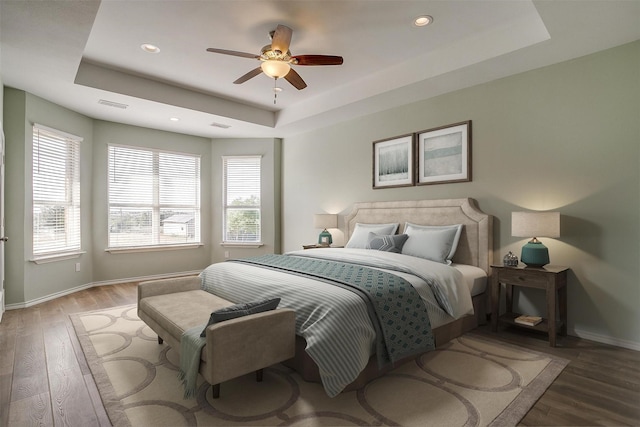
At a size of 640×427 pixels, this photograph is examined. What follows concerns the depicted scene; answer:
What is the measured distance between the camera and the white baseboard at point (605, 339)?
9.55ft

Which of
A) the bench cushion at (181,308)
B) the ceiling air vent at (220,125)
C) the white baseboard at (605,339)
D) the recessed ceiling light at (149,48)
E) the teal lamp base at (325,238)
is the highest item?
the recessed ceiling light at (149,48)

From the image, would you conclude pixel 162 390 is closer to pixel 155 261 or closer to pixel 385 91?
pixel 385 91

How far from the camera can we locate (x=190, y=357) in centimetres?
210

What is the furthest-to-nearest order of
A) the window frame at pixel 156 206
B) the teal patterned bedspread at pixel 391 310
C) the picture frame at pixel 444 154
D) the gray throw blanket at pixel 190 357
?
the window frame at pixel 156 206
the picture frame at pixel 444 154
the teal patterned bedspread at pixel 391 310
the gray throw blanket at pixel 190 357

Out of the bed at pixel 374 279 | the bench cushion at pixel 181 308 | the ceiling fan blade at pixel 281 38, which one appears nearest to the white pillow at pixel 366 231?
the bed at pixel 374 279

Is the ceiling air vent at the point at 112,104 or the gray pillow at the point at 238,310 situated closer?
the gray pillow at the point at 238,310

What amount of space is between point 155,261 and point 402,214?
4.47 metres

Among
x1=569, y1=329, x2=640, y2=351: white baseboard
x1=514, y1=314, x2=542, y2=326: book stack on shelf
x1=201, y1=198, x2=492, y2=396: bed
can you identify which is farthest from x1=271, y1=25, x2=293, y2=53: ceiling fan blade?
x1=569, y1=329, x2=640, y2=351: white baseboard

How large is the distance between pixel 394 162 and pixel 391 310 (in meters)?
2.75

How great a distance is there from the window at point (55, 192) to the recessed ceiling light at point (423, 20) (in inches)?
188

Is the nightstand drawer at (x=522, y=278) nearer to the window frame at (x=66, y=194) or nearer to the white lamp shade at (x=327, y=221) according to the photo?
the white lamp shade at (x=327, y=221)

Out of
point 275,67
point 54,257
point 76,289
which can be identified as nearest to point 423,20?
point 275,67

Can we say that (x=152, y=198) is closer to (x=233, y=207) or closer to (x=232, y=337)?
(x=233, y=207)

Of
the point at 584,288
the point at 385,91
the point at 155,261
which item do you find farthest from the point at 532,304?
the point at 155,261
